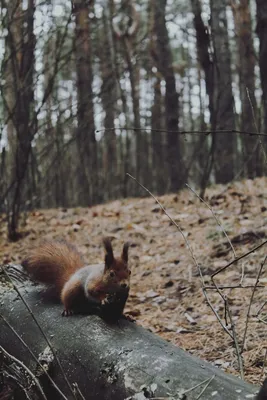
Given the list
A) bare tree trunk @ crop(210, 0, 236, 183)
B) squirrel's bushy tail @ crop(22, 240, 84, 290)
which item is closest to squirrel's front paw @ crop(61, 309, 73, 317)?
squirrel's bushy tail @ crop(22, 240, 84, 290)

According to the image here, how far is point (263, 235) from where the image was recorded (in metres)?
5.17

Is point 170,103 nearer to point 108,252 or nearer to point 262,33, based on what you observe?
Answer: point 262,33

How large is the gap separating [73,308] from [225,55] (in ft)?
33.3

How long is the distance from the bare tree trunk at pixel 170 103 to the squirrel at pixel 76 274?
7.29 meters

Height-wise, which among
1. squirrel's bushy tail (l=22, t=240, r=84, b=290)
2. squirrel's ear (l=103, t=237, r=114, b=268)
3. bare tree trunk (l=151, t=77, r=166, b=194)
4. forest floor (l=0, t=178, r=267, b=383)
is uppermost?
bare tree trunk (l=151, t=77, r=166, b=194)

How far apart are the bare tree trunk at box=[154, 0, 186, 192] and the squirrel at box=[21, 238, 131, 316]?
7293 mm

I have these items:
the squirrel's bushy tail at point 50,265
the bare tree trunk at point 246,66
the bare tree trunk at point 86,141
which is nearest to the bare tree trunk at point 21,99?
the bare tree trunk at point 86,141

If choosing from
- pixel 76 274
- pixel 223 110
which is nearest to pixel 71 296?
pixel 76 274

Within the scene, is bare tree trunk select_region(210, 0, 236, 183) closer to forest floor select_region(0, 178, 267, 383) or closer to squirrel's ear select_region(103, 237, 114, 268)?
forest floor select_region(0, 178, 267, 383)

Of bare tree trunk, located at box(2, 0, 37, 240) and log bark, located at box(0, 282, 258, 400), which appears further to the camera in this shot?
bare tree trunk, located at box(2, 0, 37, 240)

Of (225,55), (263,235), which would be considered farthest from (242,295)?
(225,55)

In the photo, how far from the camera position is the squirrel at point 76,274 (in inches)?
109

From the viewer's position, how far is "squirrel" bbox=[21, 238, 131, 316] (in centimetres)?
277

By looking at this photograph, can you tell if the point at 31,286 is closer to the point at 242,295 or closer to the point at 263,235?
the point at 242,295
